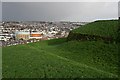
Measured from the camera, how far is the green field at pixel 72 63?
35.1ft

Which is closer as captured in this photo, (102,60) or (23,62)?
(23,62)

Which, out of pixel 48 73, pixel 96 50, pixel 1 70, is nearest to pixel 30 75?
pixel 48 73

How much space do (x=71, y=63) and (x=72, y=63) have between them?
0.35 ft

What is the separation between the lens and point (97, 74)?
10906mm

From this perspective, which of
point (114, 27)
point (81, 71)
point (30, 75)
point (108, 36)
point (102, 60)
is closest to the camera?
point (30, 75)

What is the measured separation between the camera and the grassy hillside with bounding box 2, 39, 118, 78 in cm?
1071

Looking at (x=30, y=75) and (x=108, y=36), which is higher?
(x=108, y=36)

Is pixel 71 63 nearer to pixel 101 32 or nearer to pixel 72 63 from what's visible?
pixel 72 63

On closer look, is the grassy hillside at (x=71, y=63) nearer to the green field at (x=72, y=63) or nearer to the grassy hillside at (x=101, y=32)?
the green field at (x=72, y=63)

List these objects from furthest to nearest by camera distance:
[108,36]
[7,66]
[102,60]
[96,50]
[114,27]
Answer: [114,27]
[108,36]
[96,50]
[102,60]
[7,66]

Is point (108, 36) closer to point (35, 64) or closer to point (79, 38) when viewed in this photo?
point (79, 38)

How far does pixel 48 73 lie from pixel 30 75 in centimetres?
71

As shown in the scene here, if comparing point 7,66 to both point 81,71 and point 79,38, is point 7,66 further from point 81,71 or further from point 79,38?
point 79,38

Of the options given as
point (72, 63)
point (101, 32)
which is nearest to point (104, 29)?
point (101, 32)
